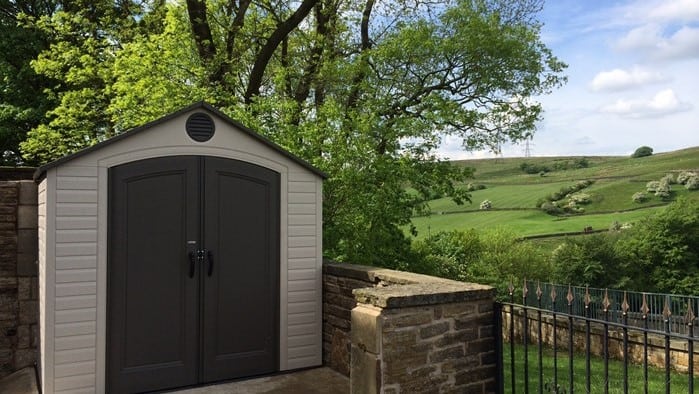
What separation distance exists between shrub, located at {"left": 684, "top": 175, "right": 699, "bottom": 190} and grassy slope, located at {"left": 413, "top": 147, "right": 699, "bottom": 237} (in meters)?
0.43

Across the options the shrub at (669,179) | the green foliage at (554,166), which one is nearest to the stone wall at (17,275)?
the shrub at (669,179)

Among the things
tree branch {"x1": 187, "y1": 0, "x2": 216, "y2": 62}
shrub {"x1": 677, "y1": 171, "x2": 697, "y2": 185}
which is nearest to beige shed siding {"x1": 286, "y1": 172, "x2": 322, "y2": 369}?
tree branch {"x1": 187, "y1": 0, "x2": 216, "y2": 62}

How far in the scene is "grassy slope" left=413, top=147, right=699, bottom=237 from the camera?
3209 centimetres

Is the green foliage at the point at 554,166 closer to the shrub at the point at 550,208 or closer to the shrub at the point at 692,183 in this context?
the shrub at the point at 550,208

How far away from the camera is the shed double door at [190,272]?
15.9ft

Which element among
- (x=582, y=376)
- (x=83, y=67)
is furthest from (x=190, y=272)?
(x=83, y=67)

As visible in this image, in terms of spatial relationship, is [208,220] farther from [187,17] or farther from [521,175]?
→ [521,175]

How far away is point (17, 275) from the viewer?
5711mm

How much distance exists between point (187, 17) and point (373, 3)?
5538 millimetres

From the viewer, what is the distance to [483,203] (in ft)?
119

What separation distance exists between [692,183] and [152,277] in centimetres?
3813

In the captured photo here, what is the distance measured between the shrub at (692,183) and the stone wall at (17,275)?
1495 inches

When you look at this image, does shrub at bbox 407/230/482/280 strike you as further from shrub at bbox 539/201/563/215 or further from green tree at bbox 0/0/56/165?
shrub at bbox 539/201/563/215

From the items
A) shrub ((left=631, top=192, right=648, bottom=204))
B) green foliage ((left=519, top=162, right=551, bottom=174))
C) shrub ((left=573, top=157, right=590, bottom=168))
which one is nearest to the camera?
shrub ((left=631, top=192, right=648, bottom=204))
